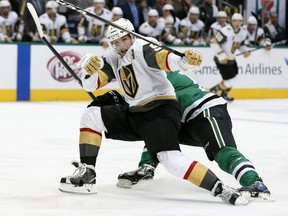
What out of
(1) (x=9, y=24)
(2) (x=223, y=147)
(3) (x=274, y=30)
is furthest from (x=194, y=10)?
(2) (x=223, y=147)

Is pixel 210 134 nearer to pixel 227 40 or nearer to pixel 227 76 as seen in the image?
pixel 227 76

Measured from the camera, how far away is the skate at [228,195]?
473 cm

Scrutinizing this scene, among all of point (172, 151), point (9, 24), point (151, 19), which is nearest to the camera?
point (172, 151)

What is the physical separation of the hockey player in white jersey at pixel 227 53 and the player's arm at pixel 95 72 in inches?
336

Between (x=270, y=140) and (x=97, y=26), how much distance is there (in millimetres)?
6097

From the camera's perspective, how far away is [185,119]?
17.3 feet

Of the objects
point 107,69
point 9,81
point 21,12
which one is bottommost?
point 9,81

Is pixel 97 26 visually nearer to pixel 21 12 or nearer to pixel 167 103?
pixel 21 12

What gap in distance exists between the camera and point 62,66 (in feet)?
42.6

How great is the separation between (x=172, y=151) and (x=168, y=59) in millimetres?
554

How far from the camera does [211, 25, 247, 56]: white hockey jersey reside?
1380cm

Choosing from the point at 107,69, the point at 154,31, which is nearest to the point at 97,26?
the point at 154,31

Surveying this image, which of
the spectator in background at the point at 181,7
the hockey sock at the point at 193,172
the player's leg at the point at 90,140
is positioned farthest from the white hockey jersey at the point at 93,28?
the hockey sock at the point at 193,172

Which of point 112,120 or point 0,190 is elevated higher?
point 112,120
